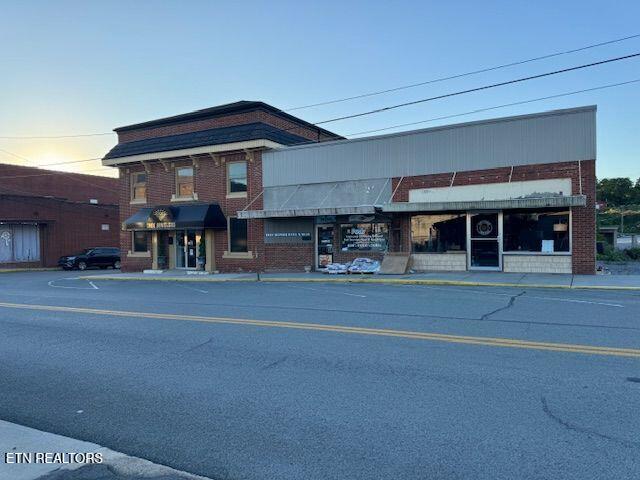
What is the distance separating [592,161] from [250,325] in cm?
1347

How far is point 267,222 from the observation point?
23141mm

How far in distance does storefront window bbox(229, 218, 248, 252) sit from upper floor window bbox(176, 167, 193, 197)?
126 inches

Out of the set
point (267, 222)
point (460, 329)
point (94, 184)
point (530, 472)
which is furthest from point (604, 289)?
point (94, 184)

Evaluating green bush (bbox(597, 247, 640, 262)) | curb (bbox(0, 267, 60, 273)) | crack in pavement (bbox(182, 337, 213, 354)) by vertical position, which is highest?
green bush (bbox(597, 247, 640, 262))

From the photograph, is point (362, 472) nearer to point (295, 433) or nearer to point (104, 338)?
point (295, 433)

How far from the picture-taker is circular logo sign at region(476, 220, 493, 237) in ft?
60.6

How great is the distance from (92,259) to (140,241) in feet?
37.6

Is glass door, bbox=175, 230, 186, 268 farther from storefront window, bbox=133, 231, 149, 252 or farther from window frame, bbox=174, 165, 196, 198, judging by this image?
window frame, bbox=174, 165, 196, 198

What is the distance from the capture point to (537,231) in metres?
17.7

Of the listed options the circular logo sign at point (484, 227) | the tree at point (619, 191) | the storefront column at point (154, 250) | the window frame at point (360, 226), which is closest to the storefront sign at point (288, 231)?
the window frame at point (360, 226)

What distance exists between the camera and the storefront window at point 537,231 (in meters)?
17.3

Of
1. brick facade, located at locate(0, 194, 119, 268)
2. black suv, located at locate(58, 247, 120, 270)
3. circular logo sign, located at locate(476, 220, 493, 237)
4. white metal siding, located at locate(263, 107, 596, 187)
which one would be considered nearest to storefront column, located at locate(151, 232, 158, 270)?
white metal siding, located at locate(263, 107, 596, 187)

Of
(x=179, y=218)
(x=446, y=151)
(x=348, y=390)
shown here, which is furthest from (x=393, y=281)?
(x=179, y=218)

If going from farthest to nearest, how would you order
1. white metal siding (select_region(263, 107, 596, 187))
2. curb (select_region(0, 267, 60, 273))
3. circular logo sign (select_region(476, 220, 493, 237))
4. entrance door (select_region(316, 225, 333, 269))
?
curb (select_region(0, 267, 60, 273)) < entrance door (select_region(316, 225, 333, 269)) < circular logo sign (select_region(476, 220, 493, 237)) < white metal siding (select_region(263, 107, 596, 187))
